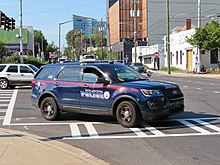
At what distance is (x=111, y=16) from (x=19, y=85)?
98.2 metres

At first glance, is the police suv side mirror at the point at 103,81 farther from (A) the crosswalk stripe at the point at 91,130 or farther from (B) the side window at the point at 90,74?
(A) the crosswalk stripe at the point at 91,130

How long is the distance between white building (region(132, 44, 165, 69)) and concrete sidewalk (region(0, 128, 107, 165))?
5938 cm

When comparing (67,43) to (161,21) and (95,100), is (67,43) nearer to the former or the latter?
(161,21)

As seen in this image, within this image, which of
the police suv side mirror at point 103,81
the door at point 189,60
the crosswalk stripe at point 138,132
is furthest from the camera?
the door at point 189,60

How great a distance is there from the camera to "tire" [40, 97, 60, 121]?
1258 cm

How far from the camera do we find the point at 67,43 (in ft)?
646

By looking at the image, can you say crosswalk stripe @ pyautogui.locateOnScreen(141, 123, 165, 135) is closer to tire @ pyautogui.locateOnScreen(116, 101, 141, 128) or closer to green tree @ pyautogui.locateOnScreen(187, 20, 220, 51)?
tire @ pyautogui.locateOnScreen(116, 101, 141, 128)

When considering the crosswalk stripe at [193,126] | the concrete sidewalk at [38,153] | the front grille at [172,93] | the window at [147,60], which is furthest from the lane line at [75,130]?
the window at [147,60]

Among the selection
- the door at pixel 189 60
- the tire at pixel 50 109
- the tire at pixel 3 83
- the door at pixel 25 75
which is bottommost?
the tire at pixel 50 109

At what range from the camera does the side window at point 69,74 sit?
12184 mm

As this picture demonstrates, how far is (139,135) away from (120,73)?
94.8 inches

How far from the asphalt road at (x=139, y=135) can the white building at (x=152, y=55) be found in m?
55.5

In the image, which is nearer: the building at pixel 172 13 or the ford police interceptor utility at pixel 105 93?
the ford police interceptor utility at pixel 105 93

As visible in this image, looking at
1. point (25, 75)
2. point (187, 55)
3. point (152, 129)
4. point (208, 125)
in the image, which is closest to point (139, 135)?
point (152, 129)
